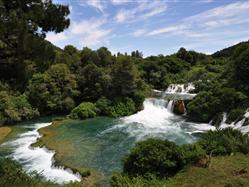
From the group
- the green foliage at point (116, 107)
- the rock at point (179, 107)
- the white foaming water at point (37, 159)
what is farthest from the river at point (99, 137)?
the green foliage at point (116, 107)

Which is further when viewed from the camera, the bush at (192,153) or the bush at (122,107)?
the bush at (122,107)

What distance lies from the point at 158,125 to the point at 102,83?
511 inches

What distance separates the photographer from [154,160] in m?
14.9

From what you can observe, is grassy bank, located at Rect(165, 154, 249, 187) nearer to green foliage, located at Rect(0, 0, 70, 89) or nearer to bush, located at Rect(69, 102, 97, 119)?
green foliage, located at Rect(0, 0, 70, 89)

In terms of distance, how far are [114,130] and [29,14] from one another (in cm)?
2089

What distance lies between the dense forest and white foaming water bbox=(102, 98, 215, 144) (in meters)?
1.55

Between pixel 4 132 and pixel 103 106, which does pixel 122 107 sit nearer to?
pixel 103 106

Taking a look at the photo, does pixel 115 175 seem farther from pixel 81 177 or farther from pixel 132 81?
pixel 132 81

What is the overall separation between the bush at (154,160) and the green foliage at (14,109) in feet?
74.3

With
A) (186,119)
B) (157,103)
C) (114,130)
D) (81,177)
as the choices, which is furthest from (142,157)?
(157,103)

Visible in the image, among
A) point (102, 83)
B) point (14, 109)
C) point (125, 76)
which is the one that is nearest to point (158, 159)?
point (125, 76)

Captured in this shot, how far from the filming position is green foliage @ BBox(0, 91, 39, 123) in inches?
1394

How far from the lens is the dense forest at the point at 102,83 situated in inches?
430

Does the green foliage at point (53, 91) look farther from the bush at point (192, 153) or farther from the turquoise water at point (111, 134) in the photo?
the bush at point (192, 153)
